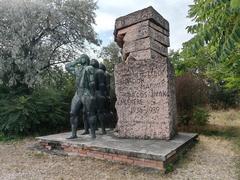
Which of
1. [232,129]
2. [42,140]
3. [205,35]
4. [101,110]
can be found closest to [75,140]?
[42,140]

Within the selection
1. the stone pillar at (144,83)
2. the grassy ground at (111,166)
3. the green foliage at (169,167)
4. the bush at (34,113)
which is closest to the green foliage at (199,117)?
the grassy ground at (111,166)

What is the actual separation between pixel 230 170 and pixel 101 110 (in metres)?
3.74

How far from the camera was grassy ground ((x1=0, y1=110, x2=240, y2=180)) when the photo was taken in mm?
4609

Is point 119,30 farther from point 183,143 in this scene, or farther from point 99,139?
point 183,143

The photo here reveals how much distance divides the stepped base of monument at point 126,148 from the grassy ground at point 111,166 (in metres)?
0.14

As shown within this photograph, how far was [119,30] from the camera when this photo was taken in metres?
7.40

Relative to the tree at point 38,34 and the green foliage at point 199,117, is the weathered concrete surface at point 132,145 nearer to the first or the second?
the green foliage at point 199,117

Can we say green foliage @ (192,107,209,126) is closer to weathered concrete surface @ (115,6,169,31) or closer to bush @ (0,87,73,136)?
weathered concrete surface @ (115,6,169,31)

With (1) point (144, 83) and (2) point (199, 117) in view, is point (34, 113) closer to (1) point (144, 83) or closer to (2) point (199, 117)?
(1) point (144, 83)

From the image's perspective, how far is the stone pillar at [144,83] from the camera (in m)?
6.17

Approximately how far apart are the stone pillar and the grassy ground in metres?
1.03

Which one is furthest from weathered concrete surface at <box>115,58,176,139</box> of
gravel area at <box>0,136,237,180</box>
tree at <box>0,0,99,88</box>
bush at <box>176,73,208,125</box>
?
tree at <box>0,0,99,88</box>

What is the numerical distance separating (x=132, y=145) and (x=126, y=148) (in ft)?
1.01

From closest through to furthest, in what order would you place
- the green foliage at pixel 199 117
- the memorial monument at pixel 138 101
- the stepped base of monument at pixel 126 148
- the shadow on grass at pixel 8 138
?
the stepped base of monument at pixel 126 148 → the memorial monument at pixel 138 101 → the shadow on grass at pixel 8 138 → the green foliage at pixel 199 117
